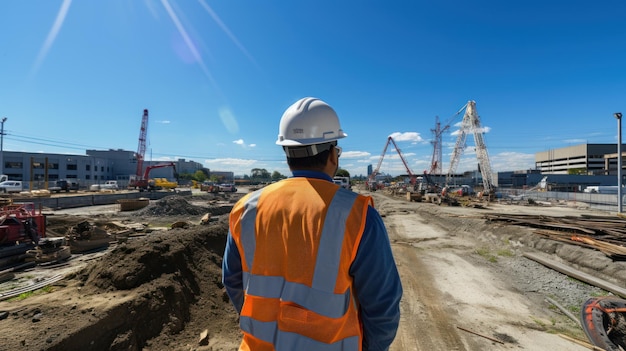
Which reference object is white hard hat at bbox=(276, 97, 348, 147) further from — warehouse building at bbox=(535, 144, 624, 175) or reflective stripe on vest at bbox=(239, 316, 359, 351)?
warehouse building at bbox=(535, 144, 624, 175)

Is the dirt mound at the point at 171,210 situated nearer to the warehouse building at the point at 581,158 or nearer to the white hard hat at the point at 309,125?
the white hard hat at the point at 309,125

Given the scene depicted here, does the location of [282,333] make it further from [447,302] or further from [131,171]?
[131,171]

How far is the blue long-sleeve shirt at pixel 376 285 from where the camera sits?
1346mm

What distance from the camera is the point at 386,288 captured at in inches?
55.3

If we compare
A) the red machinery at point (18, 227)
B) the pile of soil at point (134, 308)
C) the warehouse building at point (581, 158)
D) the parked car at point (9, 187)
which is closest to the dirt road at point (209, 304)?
the pile of soil at point (134, 308)

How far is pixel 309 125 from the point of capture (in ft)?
5.65

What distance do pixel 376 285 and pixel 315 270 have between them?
1.05ft

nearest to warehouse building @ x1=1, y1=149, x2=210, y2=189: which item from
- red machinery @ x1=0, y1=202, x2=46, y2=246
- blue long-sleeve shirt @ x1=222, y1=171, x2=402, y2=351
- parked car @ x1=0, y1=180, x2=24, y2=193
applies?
parked car @ x1=0, y1=180, x2=24, y2=193

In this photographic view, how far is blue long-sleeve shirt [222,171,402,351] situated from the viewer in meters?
1.35

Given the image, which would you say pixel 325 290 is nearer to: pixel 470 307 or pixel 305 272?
pixel 305 272

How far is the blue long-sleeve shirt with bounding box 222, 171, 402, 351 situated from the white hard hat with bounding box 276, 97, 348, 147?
22.6 inches

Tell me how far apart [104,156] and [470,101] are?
331 ft

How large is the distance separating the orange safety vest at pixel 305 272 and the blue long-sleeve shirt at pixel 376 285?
0.16 feet

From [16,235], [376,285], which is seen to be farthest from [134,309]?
[16,235]
